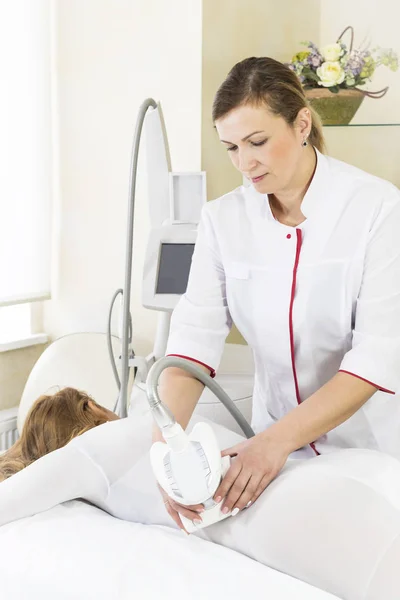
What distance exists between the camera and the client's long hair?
74.3 inches

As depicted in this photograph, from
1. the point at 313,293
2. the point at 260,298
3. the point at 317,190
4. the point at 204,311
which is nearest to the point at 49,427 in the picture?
the point at 204,311

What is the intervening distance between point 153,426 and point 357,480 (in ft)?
1.53

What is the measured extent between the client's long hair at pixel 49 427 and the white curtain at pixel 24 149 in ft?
3.95

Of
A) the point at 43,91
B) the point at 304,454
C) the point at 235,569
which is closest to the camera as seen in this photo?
the point at 235,569

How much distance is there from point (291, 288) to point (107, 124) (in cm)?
175

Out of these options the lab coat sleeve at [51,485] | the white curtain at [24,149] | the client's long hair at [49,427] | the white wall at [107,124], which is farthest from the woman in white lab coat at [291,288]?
the white curtain at [24,149]

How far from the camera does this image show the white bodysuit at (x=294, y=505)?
1.10 meters

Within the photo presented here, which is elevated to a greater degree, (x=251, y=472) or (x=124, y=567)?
(x=251, y=472)

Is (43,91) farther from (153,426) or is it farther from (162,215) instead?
(153,426)

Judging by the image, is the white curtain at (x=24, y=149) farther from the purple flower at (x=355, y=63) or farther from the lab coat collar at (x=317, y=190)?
the lab coat collar at (x=317, y=190)

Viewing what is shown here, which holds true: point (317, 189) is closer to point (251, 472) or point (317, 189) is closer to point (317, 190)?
point (317, 190)

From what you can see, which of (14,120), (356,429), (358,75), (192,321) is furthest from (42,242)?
(356,429)

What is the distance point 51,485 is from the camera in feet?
4.85

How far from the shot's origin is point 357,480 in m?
1.15
